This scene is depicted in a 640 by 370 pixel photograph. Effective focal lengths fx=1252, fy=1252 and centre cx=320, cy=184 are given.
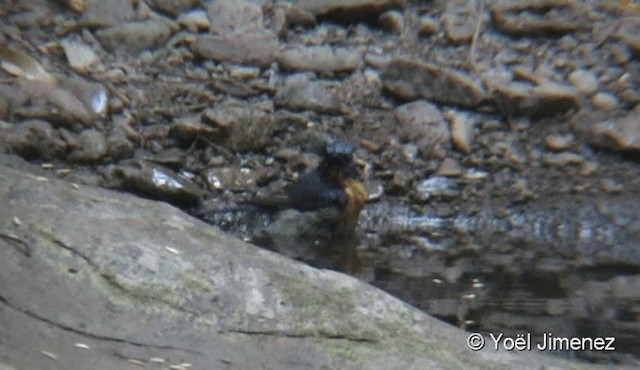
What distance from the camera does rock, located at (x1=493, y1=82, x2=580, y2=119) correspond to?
695cm

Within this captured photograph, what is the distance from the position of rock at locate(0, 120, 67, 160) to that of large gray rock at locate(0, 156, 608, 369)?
2241mm

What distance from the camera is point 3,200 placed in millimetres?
3717

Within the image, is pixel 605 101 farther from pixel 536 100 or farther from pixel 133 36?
pixel 133 36

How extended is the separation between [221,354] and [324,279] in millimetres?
564

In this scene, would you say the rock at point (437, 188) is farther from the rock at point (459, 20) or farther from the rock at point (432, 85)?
the rock at point (459, 20)

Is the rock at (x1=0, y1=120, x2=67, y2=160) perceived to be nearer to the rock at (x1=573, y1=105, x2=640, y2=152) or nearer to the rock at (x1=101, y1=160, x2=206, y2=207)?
the rock at (x1=101, y1=160, x2=206, y2=207)

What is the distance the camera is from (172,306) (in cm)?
346

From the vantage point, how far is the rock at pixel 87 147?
628 centimetres

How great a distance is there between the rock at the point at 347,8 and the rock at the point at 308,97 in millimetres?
540

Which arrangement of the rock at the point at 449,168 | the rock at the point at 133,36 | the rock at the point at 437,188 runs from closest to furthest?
the rock at the point at 437,188, the rock at the point at 449,168, the rock at the point at 133,36

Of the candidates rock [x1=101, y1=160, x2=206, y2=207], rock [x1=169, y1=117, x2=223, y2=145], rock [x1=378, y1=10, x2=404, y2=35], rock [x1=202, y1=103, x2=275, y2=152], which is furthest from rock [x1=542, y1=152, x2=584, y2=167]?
rock [x1=101, y1=160, x2=206, y2=207]

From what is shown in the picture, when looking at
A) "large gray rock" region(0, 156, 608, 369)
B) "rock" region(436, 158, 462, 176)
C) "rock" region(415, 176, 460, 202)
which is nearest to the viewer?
"large gray rock" region(0, 156, 608, 369)

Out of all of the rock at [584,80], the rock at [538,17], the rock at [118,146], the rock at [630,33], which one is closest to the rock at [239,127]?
the rock at [118,146]

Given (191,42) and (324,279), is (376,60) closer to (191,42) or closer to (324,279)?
(191,42)
